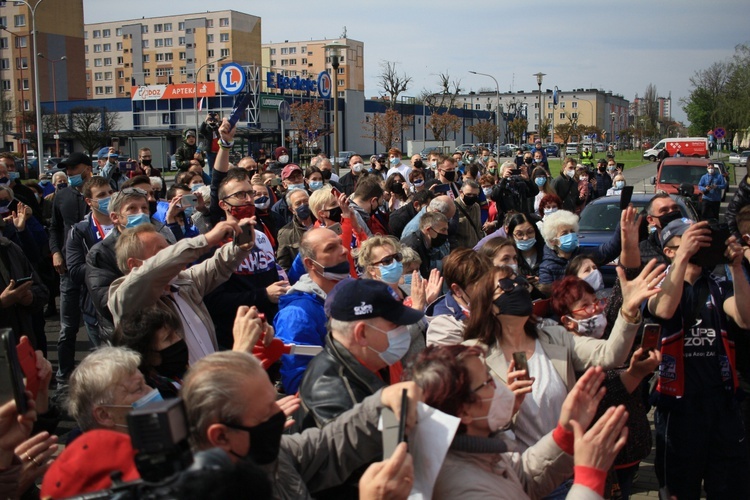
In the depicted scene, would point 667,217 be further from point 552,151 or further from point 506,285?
point 552,151

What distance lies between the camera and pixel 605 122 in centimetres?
15925

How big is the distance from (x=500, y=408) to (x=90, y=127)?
70.4m

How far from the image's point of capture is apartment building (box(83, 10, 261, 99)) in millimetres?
104750

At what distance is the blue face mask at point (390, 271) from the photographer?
16.0ft

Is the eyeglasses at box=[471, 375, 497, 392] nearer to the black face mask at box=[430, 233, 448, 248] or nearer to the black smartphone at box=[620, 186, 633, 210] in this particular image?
the black smartphone at box=[620, 186, 633, 210]

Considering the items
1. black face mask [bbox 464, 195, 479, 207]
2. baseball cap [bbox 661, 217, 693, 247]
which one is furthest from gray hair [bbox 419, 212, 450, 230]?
baseball cap [bbox 661, 217, 693, 247]

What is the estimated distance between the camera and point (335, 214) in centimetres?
662

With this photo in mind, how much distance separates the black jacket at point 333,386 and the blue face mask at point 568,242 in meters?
3.81

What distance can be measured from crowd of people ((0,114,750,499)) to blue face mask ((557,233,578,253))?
21 millimetres

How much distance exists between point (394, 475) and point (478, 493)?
0.46 m

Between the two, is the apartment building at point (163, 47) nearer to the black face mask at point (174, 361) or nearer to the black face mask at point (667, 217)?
the black face mask at point (667, 217)

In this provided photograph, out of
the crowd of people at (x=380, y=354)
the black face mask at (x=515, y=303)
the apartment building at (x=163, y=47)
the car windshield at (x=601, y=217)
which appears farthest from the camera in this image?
the apartment building at (x=163, y=47)

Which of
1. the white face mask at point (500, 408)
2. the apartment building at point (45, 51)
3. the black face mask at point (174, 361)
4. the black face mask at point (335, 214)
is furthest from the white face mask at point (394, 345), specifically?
the apartment building at point (45, 51)

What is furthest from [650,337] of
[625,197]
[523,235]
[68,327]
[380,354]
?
[68,327]
